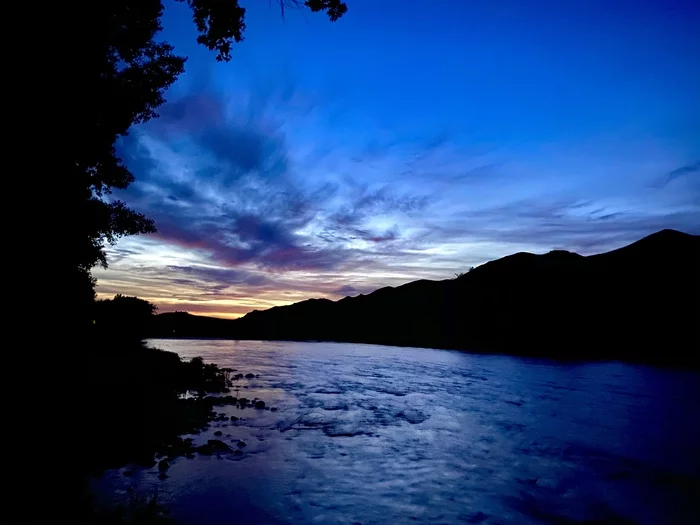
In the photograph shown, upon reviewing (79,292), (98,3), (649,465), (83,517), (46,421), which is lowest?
(649,465)

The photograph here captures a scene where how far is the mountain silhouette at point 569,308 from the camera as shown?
2987 inches

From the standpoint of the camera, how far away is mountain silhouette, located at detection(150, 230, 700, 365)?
75875mm

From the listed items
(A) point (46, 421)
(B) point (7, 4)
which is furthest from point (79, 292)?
(B) point (7, 4)

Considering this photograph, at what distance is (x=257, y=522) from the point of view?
23.2 ft

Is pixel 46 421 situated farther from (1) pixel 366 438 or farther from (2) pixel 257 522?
(1) pixel 366 438

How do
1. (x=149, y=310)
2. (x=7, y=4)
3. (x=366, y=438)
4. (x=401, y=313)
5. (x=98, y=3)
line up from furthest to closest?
(x=401, y=313) < (x=149, y=310) < (x=366, y=438) < (x=98, y=3) < (x=7, y=4)

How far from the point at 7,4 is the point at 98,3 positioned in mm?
1723

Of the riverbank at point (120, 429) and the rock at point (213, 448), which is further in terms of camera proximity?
the rock at point (213, 448)

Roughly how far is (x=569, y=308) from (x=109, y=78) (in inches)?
4321

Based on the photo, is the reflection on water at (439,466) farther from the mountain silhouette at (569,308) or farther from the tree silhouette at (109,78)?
the mountain silhouette at (569,308)

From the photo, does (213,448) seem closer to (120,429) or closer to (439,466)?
(120,429)

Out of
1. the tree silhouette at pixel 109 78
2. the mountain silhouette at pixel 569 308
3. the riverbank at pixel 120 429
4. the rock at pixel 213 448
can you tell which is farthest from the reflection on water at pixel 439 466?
the mountain silhouette at pixel 569 308

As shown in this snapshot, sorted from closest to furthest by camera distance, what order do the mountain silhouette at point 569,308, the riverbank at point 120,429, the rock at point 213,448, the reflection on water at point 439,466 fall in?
the riverbank at point 120,429, the reflection on water at point 439,466, the rock at point 213,448, the mountain silhouette at point 569,308

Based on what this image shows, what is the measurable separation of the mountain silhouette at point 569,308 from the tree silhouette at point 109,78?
77.6 metres
